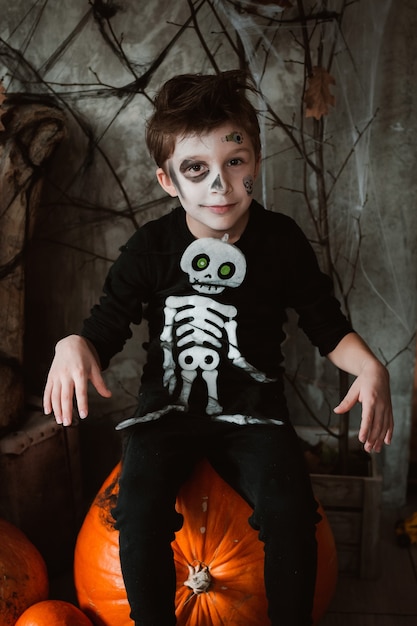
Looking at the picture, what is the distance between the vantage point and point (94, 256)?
82.2 inches

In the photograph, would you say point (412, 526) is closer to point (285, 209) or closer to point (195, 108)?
point (285, 209)

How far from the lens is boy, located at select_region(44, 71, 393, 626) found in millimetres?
1355

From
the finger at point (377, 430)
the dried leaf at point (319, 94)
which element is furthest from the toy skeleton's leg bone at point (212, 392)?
the dried leaf at point (319, 94)

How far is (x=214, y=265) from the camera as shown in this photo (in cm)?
155

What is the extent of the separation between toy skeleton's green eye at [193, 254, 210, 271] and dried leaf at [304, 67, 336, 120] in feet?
1.94

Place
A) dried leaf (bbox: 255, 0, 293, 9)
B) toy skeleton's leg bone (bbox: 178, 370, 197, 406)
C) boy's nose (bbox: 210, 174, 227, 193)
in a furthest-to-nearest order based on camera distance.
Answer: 1. dried leaf (bbox: 255, 0, 293, 9)
2. toy skeleton's leg bone (bbox: 178, 370, 197, 406)
3. boy's nose (bbox: 210, 174, 227, 193)

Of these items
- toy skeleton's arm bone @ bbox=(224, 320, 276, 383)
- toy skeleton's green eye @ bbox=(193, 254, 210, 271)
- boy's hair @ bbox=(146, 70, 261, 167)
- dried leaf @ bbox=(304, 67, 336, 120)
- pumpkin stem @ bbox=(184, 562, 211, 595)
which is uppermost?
dried leaf @ bbox=(304, 67, 336, 120)

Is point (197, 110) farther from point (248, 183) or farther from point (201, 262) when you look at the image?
point (201, 262)

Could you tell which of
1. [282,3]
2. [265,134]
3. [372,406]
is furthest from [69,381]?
[282,3]

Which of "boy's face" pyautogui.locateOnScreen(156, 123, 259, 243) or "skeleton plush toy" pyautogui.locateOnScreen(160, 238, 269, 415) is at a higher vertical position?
"boy's face" pyautogui.locateOnScreen(156, 123, 259, 243)

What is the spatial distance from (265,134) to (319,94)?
7.4 inches

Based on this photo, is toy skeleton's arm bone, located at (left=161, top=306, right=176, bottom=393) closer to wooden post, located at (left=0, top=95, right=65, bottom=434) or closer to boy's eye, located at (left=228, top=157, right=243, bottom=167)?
boy's eye, located at (left=228, top=157, right=243, bottom=167)

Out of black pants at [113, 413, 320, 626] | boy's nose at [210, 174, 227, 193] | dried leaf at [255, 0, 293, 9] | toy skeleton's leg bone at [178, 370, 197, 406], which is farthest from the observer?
dried leaf at [255, 0, 293, 9]

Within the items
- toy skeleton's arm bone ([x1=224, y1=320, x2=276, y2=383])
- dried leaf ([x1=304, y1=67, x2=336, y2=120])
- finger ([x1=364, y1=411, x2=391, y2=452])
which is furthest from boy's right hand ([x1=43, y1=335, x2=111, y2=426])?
dried leaf ([x1=304, y1=67, x2=336, y2=120])
